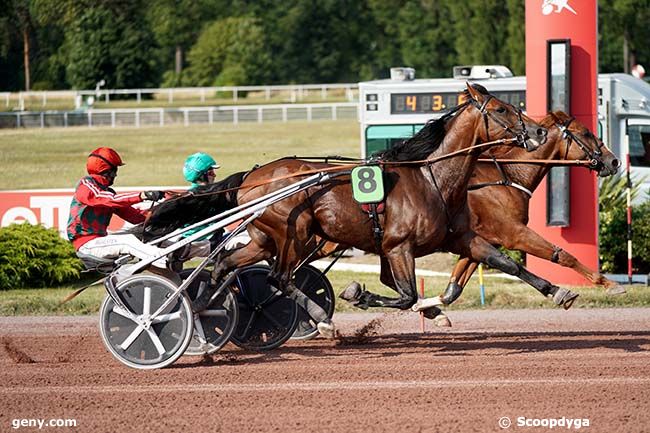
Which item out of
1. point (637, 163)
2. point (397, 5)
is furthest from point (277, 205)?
point (397, 5)

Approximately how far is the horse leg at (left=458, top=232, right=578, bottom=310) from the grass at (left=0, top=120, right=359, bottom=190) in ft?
57.2

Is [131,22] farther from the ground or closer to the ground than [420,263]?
farther from the ground

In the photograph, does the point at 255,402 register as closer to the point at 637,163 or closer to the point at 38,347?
the point at 38,347

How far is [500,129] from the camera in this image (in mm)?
9234

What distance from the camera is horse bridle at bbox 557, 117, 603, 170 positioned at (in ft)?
31.9

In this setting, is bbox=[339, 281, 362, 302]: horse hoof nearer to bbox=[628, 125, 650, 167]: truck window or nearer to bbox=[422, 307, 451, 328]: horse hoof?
bbox=[422, 307, 451, 328]: horse hoof

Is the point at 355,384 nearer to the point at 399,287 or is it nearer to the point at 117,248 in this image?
the point at 399,287

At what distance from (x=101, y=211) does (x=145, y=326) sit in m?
1.04

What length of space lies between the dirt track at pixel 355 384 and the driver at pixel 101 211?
92 cm

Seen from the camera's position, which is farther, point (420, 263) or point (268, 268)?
point (420, 263)

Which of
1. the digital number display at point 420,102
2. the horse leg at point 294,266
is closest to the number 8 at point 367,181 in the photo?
the horse leg at point 294,266

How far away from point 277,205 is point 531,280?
2.20 m

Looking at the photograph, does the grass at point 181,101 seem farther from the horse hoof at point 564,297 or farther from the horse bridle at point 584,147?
the horse hoof at point 564,297

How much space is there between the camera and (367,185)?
8.95m
